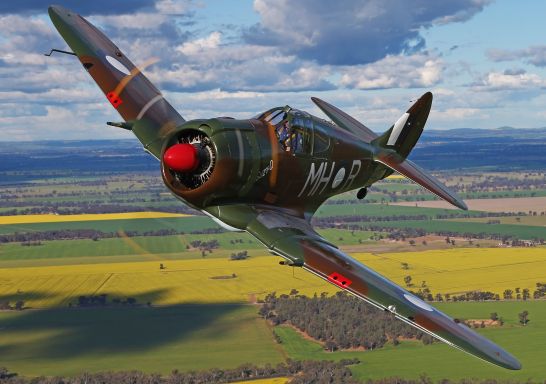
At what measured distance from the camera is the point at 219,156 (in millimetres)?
26359

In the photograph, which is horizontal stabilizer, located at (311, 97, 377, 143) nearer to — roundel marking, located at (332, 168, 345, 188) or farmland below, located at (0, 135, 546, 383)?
roundel marking, located at (332, 168, 345, 188)

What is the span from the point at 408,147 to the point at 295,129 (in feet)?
37.1

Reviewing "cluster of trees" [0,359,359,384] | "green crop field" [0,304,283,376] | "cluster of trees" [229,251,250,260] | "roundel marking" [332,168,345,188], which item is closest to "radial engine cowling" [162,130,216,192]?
"roundel marking" [332,168,345,188]

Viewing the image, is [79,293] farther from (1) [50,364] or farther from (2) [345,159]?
(2) [345,159]

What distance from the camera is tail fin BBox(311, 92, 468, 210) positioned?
1352 inches

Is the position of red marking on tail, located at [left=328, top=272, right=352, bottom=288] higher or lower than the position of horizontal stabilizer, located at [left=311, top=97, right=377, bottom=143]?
lower

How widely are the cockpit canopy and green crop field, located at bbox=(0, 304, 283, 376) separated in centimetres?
9488

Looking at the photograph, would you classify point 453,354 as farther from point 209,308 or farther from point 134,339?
point 134,339

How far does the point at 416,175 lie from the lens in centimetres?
3419

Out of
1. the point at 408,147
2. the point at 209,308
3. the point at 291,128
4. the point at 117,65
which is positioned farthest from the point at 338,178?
the point at 209,308

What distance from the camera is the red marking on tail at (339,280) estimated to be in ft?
81.4

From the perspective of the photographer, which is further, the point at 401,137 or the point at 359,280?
the point at 401,137

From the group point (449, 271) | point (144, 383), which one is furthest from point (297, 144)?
point (449, 271)

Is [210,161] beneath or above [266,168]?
above
